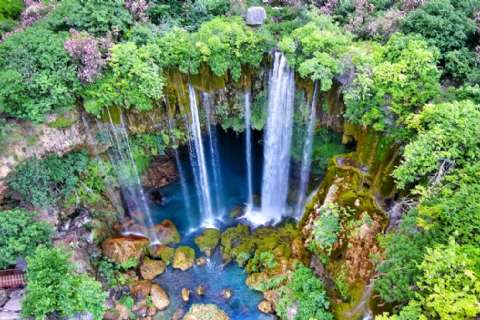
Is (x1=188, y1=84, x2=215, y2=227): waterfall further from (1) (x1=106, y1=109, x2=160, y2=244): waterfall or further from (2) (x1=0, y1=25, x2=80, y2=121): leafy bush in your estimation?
(2) (x1=0, y1=25, x2=80, y2=121): leafy bush

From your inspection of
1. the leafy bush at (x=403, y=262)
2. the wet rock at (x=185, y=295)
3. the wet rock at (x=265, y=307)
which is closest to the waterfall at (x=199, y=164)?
the wet rock at (x=185, y=295)

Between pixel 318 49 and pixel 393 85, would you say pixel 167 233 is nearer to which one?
pixel 318 49

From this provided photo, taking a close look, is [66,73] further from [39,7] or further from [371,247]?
[371,247]

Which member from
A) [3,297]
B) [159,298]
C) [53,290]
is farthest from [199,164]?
[3,297]

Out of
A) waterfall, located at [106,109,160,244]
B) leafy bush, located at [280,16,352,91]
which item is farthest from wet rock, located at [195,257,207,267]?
leafy bush, located at [280,16,352,91]

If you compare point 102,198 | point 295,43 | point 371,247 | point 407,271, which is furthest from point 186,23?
point 407,271

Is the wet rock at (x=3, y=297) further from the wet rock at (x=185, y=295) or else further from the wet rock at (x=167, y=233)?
the wet rock at (x=167, y=233)
